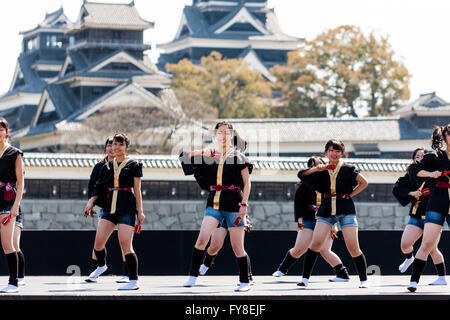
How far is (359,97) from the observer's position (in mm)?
64938

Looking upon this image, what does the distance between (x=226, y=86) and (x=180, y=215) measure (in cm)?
2732

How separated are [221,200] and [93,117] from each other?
43362 millimetres

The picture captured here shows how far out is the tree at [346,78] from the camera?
6450 cm

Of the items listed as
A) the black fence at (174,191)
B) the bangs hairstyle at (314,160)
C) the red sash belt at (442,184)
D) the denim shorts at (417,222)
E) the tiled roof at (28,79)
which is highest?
the tiled roof at (28,79)

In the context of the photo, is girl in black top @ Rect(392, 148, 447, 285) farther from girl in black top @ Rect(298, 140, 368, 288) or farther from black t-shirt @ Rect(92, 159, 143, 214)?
black t-shirt @ Rect(92, 159, 143, 214)

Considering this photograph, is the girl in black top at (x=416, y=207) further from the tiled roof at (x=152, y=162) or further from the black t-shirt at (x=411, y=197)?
the tiled roof at (x=152, y=162)

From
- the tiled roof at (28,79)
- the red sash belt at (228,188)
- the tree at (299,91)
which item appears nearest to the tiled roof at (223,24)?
the tiled roof at (28,79)

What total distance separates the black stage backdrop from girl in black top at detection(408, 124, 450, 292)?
5.53 metres

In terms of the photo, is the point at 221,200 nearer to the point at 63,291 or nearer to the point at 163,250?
the point at 63,291

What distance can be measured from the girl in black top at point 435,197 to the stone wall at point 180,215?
2474 cm

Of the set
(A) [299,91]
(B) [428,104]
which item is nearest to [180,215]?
(B) [428,104]

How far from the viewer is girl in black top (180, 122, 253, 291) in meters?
11.1

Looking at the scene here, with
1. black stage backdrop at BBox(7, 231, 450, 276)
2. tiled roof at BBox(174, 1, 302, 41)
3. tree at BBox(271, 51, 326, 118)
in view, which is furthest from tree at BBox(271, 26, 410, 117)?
black stage backdrop at BBox(7, 231, 450, 276)
